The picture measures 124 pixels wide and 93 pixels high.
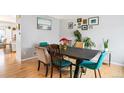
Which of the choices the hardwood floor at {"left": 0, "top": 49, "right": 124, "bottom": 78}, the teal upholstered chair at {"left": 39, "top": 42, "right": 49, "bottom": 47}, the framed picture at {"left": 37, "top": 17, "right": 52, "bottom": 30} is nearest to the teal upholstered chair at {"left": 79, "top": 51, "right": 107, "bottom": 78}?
the hardwood floor at {"left": 0, "top": 49, "right": 124, "bottom": 78}

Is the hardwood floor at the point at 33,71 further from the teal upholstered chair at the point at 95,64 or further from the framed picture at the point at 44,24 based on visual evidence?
the framed picture at the point at 44,24

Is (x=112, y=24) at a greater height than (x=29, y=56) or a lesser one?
greater

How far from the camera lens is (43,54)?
248cm

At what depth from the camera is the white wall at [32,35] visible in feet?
7.90

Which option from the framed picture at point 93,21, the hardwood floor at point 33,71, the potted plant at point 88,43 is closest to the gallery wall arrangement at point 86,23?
the framed picture at point 93,21

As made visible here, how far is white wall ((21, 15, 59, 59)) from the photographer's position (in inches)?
94.8

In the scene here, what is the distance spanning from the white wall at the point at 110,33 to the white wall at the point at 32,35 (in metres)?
0.16

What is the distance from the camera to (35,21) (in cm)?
231

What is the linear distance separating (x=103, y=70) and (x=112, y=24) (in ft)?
3.32

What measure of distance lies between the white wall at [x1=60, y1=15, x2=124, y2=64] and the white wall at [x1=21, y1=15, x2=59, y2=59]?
16 centimetres

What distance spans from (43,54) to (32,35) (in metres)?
0.48
